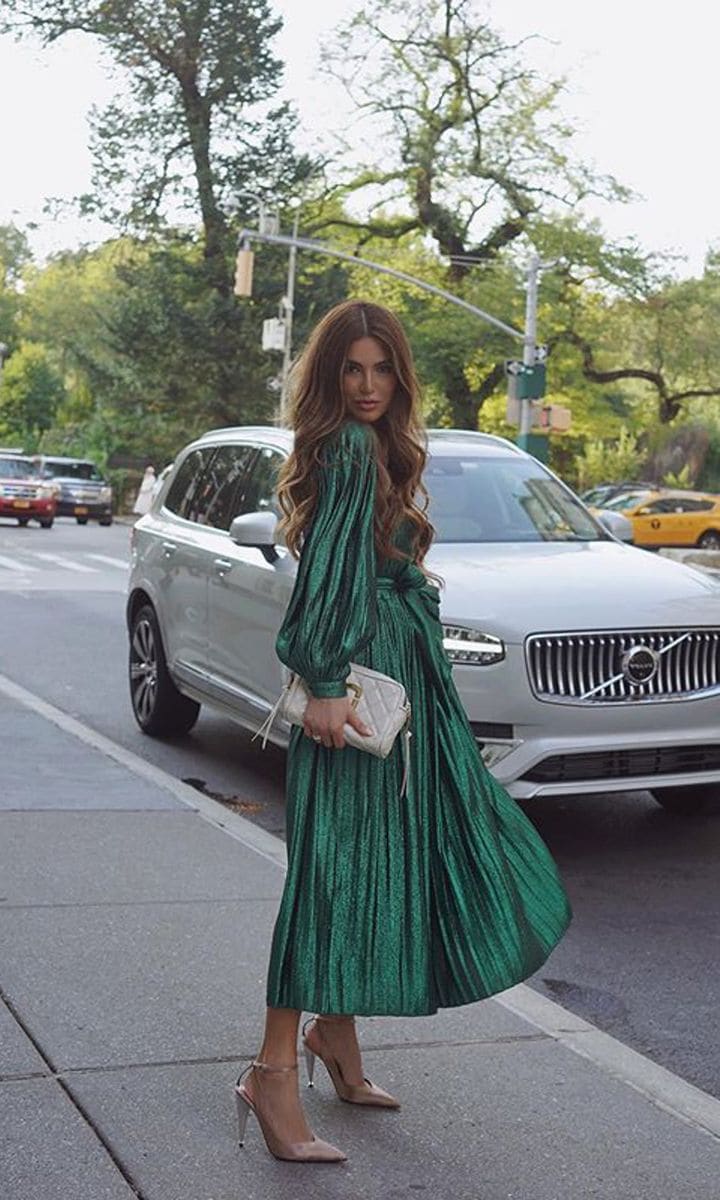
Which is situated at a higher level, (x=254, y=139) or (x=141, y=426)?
(x=254, y=139)

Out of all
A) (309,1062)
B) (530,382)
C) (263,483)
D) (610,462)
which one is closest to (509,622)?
(263,483)

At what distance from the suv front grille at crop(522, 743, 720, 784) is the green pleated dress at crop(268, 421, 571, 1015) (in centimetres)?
315

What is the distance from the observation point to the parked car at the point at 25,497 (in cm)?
4153

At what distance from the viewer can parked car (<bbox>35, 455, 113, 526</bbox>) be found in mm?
48000

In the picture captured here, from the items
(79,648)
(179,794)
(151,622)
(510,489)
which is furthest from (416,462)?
(79,648)

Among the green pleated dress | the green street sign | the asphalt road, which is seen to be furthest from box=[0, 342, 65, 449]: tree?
the green pleated dress

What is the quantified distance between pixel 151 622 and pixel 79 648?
16.0ft

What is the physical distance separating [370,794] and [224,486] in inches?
224

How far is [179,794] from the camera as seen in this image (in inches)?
303

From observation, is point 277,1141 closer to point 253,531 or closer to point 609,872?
point 609,872

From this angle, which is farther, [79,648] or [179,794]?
[79,648]

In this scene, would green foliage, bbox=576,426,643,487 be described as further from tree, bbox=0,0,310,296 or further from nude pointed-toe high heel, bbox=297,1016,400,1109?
nude pointed-toe high heel, bbox=297,1016,400,1109

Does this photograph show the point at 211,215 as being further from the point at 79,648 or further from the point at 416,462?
the point at 416,462

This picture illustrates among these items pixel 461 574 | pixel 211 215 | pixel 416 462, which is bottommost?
pixel 461 574
